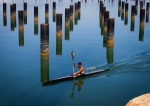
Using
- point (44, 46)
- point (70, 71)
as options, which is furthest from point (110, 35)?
point (44, 46)

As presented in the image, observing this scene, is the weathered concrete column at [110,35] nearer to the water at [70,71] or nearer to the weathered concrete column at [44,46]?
the water at [70,71]

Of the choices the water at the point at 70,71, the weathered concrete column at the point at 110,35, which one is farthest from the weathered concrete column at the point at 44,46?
the weathered concrete column at the point at 110,35

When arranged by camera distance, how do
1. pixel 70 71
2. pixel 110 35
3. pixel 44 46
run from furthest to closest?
pixel 110 35 < pixel 44 46 < pixel 70 71

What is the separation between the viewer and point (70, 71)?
15617 millimetres

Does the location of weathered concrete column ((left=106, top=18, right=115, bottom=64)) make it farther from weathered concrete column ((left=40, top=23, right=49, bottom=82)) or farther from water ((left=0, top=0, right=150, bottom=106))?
weathered concrete column ((left=40, top=23, right=49, bottom=82))

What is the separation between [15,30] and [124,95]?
18831mm

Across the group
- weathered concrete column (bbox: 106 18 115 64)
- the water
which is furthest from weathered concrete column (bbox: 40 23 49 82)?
weathered concrete column (bbox: 106 18 115 64)

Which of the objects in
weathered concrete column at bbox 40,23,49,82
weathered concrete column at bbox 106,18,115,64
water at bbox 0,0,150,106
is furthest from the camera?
weathered concrete column at bbox 106,18,115,64

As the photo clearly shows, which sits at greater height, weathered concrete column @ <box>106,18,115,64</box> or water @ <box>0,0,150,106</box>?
weathered concrete column @ <box>106,18,115,64</box>

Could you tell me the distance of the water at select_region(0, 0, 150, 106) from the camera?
1214cm

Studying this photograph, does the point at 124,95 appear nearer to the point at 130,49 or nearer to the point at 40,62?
the point at 40,62

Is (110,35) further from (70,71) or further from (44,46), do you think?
(44,46)

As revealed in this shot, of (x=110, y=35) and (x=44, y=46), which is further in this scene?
(x=110, y=35)

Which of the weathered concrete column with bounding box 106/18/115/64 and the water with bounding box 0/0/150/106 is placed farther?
the weathered concrete column with bounding box 106/18/115/64
